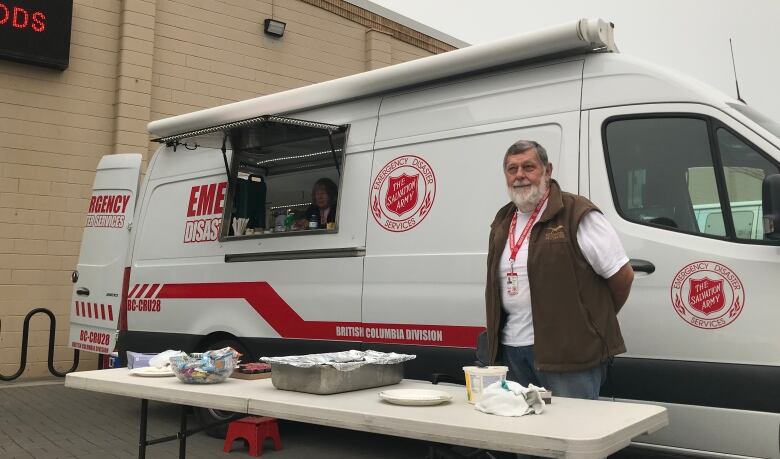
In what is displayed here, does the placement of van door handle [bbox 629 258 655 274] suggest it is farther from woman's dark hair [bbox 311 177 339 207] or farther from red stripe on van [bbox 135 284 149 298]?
red stripe on van [bbox 135 284 149 298]

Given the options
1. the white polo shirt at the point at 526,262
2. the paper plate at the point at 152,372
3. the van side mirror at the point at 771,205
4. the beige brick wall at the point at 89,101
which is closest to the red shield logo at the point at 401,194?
the white polo shirt at the point at 526,262

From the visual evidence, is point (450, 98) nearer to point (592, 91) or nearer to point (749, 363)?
point (592, 91)

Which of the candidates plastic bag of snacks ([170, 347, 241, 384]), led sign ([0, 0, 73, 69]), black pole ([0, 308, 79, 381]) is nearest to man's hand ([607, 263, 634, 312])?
plastic bag of snacks ([170, 347, 241, 384])

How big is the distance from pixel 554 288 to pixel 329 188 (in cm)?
251

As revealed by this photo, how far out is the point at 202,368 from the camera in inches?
113

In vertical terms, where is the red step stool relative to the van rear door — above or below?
below

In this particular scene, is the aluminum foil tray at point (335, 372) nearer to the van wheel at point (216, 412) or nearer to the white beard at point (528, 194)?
the white beard at point (528, 194)

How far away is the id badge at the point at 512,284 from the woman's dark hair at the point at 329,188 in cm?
211

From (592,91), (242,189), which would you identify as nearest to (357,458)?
(242,189)

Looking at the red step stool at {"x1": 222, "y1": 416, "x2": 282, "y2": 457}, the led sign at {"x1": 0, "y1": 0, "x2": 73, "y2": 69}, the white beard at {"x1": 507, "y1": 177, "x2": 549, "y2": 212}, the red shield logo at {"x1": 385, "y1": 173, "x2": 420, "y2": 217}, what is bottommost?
the red step stool at {"x1": 222, "y1": 416, "x2": 282, "y2": 457}

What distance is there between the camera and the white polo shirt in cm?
277

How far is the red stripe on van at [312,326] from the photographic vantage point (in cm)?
411

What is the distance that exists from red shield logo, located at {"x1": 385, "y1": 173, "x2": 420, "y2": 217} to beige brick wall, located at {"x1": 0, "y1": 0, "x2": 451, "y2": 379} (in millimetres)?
5950

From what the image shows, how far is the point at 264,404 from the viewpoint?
247 cm
